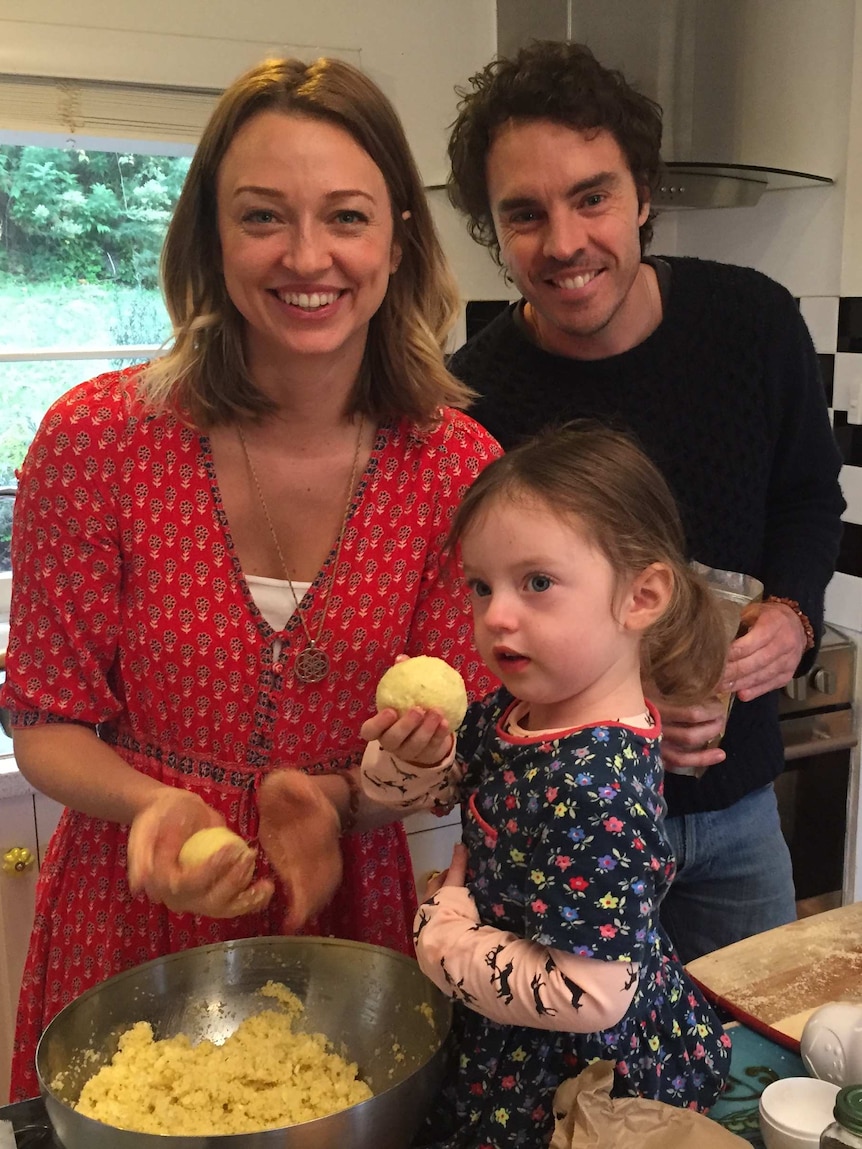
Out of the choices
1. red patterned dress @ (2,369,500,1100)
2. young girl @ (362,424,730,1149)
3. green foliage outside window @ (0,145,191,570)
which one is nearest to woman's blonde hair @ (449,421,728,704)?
young girl @ (362,424,730,1149)

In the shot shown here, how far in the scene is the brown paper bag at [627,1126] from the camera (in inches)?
29.1

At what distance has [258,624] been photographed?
45.9 inches

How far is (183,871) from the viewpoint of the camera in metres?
0.94

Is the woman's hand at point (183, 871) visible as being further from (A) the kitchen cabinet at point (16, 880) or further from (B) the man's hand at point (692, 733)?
(A) the kitchen cabinet at point (16, 880)

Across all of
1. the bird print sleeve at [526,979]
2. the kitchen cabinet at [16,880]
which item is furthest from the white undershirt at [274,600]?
the kitchen cabinet at [16,880]

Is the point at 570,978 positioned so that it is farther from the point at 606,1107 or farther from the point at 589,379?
the point at 589,379

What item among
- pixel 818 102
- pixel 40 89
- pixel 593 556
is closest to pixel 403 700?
pixel 593 556

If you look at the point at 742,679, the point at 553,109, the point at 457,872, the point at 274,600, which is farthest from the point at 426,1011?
the point at 553,109

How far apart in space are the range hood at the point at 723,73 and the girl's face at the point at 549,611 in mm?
1687

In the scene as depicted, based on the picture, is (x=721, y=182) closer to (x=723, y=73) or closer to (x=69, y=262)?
(x=723, y=73)

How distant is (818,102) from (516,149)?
1461 millimetres

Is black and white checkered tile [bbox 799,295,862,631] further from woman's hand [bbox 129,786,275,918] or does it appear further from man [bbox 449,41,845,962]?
woman's hand [bbox 129,786,275,918]

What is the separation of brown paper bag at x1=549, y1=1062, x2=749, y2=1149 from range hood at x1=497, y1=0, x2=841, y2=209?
200 centimetres

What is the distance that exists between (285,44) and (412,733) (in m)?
2.01
